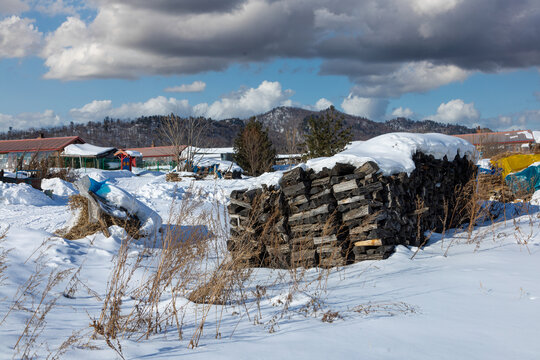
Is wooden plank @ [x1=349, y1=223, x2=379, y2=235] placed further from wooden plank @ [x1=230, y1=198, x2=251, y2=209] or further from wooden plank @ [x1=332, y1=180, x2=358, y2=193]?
wooden plank @ [x1=230, y1=198, x2=251, y2=209]

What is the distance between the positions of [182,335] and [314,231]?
3928 millimetres

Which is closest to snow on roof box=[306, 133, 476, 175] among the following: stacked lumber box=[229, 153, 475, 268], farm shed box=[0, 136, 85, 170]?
stacked lumber box=[229, 153, 475, 268]

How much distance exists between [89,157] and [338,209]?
40.7 metres

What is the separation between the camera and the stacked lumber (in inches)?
265

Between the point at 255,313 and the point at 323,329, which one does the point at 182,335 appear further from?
the point at 323,329

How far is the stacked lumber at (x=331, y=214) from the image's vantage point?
6.72 m

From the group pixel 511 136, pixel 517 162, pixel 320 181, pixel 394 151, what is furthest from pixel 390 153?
pixel 511 136

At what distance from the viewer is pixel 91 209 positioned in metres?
8.62

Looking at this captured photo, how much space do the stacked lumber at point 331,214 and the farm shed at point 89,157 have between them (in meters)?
37.3

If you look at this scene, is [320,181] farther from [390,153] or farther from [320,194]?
[390,153]

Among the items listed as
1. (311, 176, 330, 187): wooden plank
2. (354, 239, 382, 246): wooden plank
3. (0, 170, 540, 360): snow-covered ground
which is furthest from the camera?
(311, 176, 330, 187): wooden plank

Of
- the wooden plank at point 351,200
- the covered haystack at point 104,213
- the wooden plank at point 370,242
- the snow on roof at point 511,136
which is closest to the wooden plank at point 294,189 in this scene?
the wooden plank at point 351,200

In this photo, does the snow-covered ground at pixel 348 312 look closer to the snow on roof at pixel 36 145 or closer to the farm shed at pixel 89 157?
the farm shed at pixel 89 157

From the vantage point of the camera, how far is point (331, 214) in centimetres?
689
